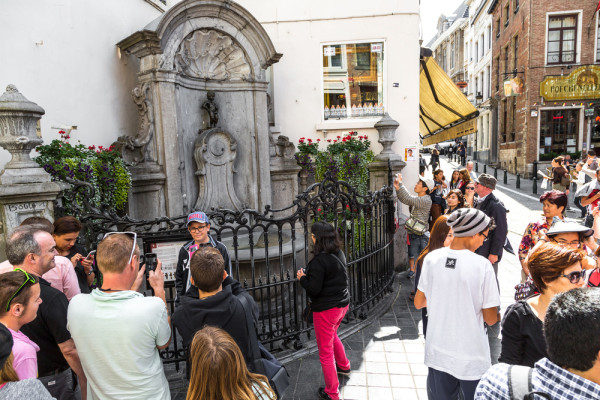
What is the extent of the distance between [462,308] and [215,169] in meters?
5.54

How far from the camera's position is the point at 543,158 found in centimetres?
2273

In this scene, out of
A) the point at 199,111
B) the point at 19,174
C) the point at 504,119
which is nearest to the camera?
the point at 19,174

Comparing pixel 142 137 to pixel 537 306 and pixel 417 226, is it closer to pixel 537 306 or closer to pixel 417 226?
pixel 417 226

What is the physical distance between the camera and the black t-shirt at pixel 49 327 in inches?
96.7

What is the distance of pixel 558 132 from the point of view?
22500 millimetres

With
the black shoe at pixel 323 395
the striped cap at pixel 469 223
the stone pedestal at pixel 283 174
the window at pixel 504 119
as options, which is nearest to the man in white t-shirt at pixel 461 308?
the striped cap at pixel 469 223

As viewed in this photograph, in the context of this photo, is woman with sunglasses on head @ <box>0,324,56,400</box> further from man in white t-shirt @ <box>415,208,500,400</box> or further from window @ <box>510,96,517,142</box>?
window @ <box>510,96,517,142</box>

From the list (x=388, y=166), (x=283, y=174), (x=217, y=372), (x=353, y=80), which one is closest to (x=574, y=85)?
(x=353, y=80)

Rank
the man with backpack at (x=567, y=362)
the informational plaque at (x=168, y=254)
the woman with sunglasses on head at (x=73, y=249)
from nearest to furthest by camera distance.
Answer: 1. the man with backpack at (x=567, y=362)
2. the woman with sunglasses on head at (x=73, y=249)
3. the informational plaque at (x=168, y=254)

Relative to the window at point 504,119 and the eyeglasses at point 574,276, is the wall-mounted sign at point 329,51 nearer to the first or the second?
the eyeglasses at point 574,276

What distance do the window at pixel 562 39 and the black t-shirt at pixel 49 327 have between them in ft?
85.2

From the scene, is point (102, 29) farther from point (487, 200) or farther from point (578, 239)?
point (578, 239)

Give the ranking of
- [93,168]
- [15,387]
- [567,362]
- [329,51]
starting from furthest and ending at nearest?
[329,51]
[93,168]
[15,387]
[567,362]

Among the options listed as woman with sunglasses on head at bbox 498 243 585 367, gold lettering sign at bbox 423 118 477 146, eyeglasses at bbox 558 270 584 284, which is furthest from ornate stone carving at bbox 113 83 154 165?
gold lettering sign at bbox 423 118 477 146
